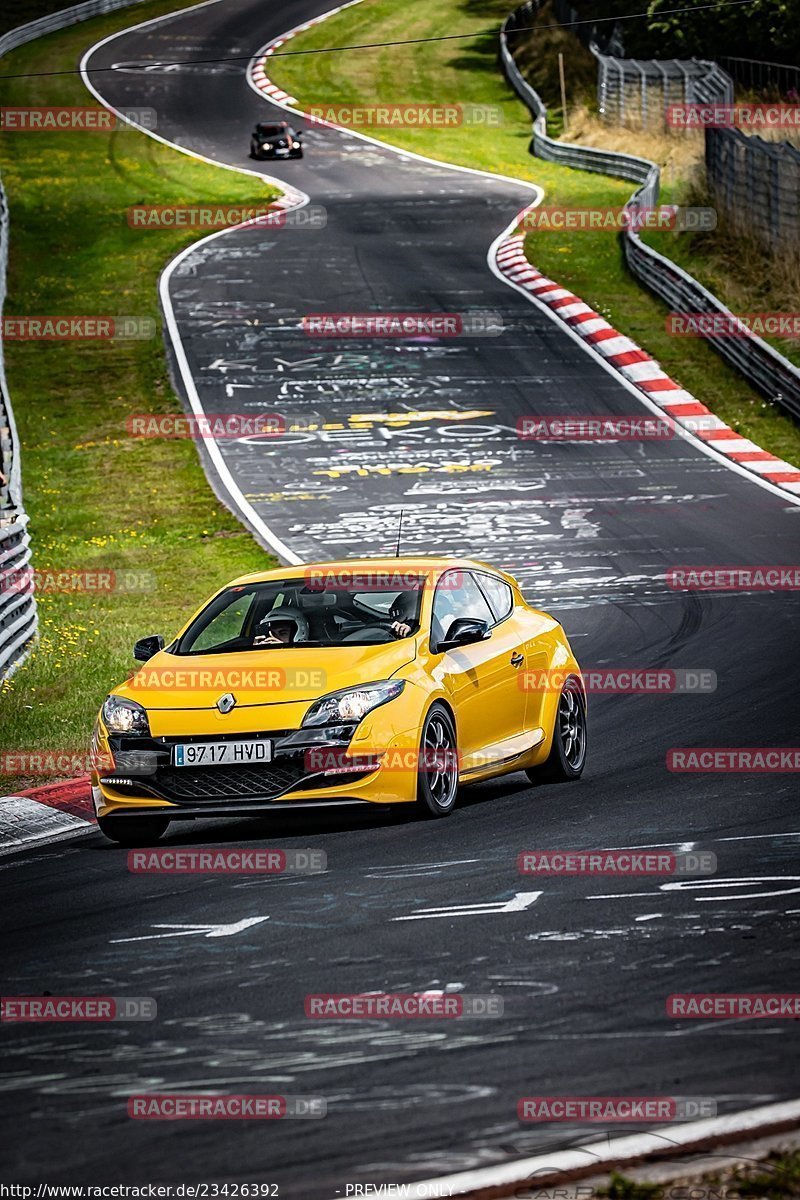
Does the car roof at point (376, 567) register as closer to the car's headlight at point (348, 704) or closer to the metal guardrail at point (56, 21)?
the car's headlight at point (348, 704)

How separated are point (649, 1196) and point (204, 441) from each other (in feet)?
81.8

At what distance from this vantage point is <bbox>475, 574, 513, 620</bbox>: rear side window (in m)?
12.0

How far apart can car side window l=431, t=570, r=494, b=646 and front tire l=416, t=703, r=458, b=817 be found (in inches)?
26.4

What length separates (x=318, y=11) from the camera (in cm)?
8112

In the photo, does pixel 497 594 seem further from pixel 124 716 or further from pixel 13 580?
pixel 13 580

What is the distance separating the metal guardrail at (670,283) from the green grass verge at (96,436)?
28.9 ft

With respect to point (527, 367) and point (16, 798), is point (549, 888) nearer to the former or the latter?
point (16, 798)

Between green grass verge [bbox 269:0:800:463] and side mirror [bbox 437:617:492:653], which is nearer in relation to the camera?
side mirror [bbox 437:617:492:653]

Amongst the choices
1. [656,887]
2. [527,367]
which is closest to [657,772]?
[656,887]

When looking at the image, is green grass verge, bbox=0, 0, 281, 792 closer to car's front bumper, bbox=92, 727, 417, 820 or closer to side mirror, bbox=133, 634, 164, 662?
side mirror, bbox=133, 634, 164, 662

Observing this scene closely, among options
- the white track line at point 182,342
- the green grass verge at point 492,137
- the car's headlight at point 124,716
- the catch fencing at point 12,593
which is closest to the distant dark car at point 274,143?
the white track line at point 182,342

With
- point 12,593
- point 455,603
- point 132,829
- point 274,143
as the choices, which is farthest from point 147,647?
point 274,143

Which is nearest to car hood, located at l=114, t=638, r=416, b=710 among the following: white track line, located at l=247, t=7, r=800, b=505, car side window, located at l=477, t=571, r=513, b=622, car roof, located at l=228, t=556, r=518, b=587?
car roof, located at l=228, t=556, r=518, b=587

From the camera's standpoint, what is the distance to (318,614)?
442 inches
